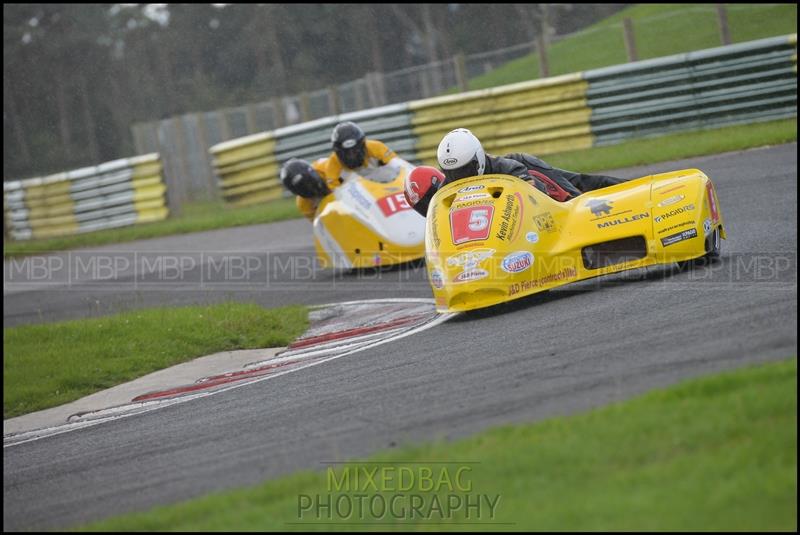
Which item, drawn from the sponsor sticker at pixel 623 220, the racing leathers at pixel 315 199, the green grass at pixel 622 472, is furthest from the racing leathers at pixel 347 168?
the green grass at pixel 622 472

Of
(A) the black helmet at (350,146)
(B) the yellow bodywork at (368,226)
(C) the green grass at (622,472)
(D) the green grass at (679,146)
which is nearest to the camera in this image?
(C) the green grass at (622,472)

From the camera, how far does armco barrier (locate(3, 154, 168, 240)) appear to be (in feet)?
78.3

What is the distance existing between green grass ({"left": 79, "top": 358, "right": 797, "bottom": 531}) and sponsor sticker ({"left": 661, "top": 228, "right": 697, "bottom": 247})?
331cm

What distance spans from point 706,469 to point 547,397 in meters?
1.59

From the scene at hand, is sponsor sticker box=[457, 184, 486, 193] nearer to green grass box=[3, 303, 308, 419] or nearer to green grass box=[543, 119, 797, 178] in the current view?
green grass box=[3, 303, 308, 419]

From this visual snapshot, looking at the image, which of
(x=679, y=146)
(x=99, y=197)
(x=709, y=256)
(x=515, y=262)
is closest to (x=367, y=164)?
(x=515, y=262)

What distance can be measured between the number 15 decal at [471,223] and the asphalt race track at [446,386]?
1.97ft

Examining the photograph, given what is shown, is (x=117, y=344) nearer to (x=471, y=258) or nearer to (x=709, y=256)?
(x=471, y=258)

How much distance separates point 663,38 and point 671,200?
17819 millimetres

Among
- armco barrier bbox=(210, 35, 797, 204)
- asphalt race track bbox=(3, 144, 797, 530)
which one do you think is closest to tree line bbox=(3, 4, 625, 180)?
armco barrier bbox=(210, 35, 797, 204)

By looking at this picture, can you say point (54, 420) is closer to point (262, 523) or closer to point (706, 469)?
point (262, 523)

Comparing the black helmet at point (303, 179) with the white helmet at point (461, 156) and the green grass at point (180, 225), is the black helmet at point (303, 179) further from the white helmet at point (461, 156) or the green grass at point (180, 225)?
the green grass at point (180, 225)

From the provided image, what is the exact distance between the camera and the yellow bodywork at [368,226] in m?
12.3

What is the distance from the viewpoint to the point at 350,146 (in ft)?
42.9
